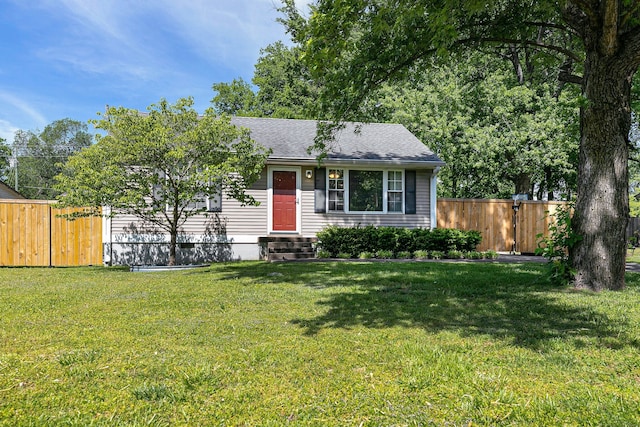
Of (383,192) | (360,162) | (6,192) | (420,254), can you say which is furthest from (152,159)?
(6,192)

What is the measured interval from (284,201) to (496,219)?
7671 millimetres

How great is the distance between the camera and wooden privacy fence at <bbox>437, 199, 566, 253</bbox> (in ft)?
46.4

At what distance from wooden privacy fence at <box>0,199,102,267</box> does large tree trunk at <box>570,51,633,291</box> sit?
1180cm

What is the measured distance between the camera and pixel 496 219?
14328mm

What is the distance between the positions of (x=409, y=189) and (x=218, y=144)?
20.9 ft

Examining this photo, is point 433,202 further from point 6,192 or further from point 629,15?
point 6,192

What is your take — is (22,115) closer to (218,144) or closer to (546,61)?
(218,144)

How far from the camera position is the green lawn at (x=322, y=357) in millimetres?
2305

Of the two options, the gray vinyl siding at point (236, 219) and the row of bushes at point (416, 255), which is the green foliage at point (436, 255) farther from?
the gray vinyl siding at point (236, 219)

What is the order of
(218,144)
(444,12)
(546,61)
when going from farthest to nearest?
(218,144) → (546,61) → (444,12)

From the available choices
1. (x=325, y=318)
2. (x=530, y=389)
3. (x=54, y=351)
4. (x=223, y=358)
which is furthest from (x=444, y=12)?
(x=54, y=351)

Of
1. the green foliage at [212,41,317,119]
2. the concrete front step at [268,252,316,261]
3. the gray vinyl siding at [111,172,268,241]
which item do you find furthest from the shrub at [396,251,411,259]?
the green foliage at [212,41,317,119]

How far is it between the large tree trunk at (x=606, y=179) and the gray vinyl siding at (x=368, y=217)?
7.00 m

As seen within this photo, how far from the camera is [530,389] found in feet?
8.51
